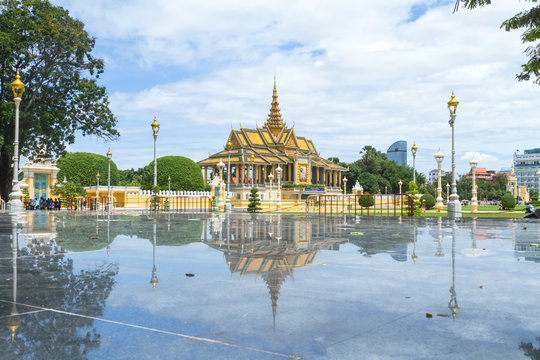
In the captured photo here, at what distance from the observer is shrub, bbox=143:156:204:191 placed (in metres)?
65.2

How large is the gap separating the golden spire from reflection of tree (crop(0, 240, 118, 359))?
72.7 m

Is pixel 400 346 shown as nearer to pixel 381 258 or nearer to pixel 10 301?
pixel 10 301

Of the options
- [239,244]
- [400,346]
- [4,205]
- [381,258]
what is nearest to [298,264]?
[381,258]

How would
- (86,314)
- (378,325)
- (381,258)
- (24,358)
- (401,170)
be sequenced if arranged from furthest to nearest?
(401,170)
(381,258)
(86,314)
(378,325)
(24,358)

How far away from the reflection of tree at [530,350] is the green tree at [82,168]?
6024cm

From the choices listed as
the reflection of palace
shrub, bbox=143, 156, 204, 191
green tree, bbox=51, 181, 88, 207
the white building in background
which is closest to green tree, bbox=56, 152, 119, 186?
shrub, bbox=143, 156, 204, 191

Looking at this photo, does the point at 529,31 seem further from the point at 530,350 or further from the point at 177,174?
the point at 177,174

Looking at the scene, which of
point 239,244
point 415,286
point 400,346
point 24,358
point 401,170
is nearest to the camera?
point 24,358

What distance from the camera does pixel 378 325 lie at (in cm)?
385

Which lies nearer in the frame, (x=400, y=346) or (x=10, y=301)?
(x=400, y=346)

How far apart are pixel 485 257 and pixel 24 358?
7.02 m

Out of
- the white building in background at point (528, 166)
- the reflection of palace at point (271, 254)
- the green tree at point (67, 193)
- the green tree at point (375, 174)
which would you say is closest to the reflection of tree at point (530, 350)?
the reflection of palace at point (271, 254)

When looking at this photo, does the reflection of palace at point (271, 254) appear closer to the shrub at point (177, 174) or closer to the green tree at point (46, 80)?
the green tree at point (46, 80)

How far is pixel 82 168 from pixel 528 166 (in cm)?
16784
